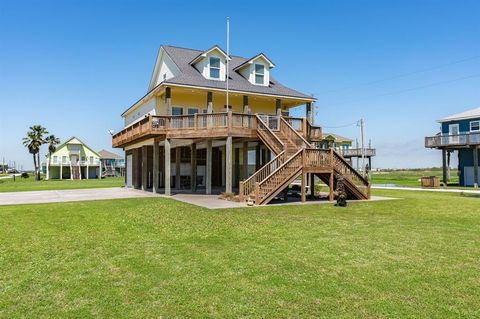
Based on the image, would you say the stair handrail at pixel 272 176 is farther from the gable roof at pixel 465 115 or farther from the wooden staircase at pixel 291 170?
the gable roof at pixel 465 115

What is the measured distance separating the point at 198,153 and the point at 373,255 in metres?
22.9

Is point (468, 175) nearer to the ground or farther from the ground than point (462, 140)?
nearer to the ground

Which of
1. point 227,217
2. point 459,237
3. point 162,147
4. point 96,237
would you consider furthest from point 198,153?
point 459,237

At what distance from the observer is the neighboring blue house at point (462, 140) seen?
31.9 m

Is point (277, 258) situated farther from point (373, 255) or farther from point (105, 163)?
point (105, 163)

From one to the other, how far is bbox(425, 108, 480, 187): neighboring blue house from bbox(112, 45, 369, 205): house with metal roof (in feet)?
54.9

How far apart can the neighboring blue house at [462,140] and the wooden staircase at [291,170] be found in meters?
20.2

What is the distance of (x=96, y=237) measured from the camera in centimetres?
870

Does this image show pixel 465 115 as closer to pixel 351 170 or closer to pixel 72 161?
pixel 351 170

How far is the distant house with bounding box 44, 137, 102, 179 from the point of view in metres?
65.4

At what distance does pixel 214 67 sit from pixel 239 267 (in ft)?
63.6

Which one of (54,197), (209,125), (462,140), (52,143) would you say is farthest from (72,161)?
(462,140)

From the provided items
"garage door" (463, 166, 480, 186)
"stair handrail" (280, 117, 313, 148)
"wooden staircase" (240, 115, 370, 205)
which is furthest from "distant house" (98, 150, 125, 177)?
"wooden staircase" (240, 115, 370, 205)

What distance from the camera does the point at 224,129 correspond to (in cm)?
1902
